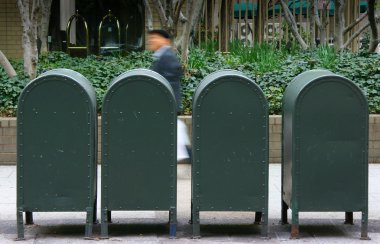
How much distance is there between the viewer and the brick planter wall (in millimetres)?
11516

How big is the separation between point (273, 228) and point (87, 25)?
16.2 meters

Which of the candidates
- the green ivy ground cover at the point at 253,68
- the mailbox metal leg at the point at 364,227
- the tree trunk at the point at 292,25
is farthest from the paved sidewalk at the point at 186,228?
the tree trunk at the point at 292,25

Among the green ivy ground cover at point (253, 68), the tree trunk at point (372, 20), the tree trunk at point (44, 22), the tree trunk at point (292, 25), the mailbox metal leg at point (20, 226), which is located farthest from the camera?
the tree trunk at point (44, 22)

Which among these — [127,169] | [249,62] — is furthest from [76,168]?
[249,62]

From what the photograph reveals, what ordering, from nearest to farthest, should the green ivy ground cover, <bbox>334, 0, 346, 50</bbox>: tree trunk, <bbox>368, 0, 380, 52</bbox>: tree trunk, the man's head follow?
the man's head → the green ivy ground cover → <bbox>368, 0, 380, 52</bbox>: tree trunk → <bbox>334, 0, 346, 50</bbox>: tree trunk

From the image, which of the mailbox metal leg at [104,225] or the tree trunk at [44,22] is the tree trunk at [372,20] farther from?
the mailbox metal leg at [104,225]

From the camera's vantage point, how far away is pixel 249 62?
15.0 m

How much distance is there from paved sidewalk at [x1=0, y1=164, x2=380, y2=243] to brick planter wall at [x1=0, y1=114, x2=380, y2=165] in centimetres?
259

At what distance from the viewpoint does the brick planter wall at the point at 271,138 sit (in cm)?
1152

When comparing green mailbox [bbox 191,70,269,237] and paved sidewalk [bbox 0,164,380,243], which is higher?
green mailbox [bbox 191,70,269,237]

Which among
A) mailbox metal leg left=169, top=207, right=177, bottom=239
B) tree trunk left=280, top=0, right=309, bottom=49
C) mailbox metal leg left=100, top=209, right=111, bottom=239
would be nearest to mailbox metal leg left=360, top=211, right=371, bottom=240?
mailbox metal leg left=169, top=207, right=177, bottom=239

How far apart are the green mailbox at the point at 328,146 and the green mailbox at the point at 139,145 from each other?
1.11 metres

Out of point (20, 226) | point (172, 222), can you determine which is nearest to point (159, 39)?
point (172, 222)

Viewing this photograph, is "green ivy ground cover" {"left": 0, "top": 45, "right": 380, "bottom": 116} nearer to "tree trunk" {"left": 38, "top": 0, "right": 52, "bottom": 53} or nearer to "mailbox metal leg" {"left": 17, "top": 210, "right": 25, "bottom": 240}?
"tree trunk" {"left": 38, "top": 0, "right": 52, "bottom": 53}
